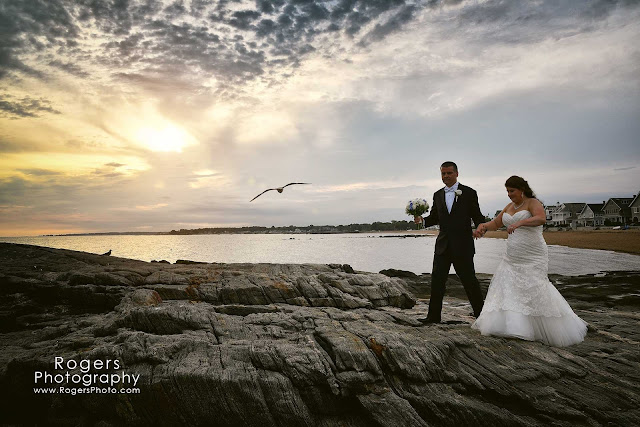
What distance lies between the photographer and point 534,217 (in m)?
6.83

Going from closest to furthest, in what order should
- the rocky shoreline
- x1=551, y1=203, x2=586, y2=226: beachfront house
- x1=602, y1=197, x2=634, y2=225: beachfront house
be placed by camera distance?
the rocky shoreline < x1=602, y1=197, x2=634, y2=225: beachfront house < x1=551, y1=203, x2=586, y2=226: beachfront house

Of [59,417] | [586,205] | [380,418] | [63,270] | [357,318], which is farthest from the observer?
[586,205]

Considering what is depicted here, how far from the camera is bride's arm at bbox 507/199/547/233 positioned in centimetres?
676

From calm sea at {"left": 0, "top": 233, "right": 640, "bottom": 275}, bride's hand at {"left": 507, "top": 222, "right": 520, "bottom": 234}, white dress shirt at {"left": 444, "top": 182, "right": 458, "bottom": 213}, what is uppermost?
white dress shirt at {"left": 444, "top": 182, "right": 458, "bottom": 213}

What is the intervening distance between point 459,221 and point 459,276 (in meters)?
1.16

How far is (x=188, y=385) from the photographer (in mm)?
5691

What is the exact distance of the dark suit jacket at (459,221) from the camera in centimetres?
800

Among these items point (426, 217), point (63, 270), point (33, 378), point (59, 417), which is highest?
point (426, 217)

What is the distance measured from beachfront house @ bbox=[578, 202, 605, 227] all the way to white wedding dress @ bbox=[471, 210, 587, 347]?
11841 centimetres

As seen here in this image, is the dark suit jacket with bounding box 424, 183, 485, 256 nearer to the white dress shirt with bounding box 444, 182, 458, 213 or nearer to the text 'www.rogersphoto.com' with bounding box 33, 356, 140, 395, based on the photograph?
the white dress shirt with bounding box 444, 182, 458, 213

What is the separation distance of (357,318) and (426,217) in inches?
113

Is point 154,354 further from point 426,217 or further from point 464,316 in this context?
point 464,316

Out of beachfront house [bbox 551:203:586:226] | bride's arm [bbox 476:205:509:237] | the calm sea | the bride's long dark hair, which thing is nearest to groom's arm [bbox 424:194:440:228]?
bride's arm [bbox 476:205:509:237]

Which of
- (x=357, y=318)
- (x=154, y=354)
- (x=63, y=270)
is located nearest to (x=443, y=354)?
(x=357, y=318)
